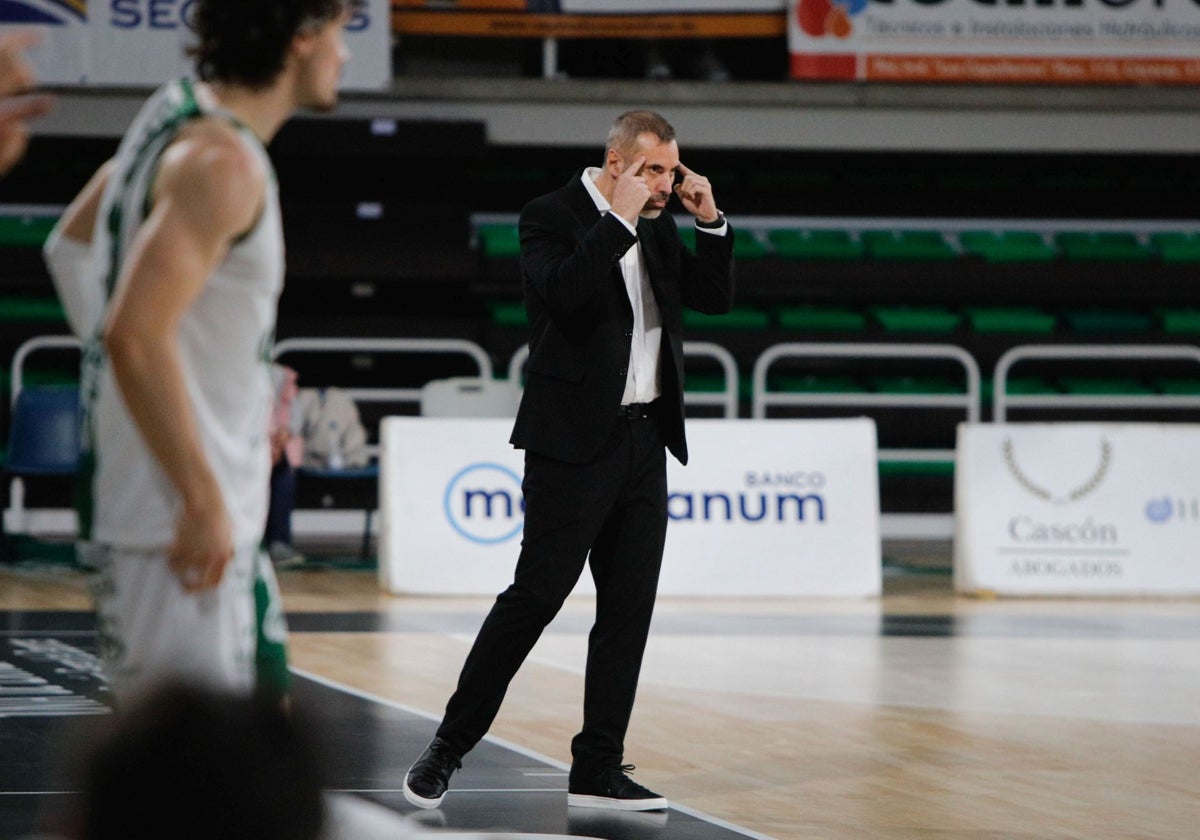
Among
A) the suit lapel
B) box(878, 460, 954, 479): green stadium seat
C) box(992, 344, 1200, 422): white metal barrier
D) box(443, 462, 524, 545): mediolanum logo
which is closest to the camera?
the suit lapel

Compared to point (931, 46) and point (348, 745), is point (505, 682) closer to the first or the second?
point (348, 745)

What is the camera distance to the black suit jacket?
4668mm

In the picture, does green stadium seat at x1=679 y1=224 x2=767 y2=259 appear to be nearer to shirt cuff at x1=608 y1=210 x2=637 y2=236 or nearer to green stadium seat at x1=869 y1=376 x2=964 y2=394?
green stadium seat at x1=869 y1=376 x2=964 y2=394

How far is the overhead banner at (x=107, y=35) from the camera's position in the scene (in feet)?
45.1

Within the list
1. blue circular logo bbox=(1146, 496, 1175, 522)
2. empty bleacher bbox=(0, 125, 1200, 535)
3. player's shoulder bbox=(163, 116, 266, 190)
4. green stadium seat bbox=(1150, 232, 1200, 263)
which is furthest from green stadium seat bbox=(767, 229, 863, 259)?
player's shoulder bbox=(163, 116, 266, 190)

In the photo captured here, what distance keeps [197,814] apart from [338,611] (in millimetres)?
8102

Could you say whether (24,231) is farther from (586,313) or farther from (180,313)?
(180,313)

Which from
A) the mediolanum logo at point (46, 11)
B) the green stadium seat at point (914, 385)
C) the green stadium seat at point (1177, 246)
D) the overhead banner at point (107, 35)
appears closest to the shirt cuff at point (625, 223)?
the overhead banner at point (107, 35)

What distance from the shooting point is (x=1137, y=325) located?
1574 cm

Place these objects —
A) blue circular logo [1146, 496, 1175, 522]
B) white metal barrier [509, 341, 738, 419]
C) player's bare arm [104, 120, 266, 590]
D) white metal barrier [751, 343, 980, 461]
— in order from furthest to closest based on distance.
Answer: white metal barrier [751, 343, 980, 461], white metal barrier [509, 341, 738, 419], blue circular logo [1146, 496, 1175, 522], player's bare arm [104, 120, 266, 590]

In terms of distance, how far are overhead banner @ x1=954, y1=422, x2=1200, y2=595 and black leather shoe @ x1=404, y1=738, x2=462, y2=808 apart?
22.4 ft

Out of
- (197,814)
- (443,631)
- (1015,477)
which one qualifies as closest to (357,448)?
(443,631)

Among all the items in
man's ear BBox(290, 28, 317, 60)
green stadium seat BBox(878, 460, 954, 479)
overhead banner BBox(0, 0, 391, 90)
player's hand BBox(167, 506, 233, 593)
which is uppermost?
overhead banner BBox(0, 0, 391, 90)

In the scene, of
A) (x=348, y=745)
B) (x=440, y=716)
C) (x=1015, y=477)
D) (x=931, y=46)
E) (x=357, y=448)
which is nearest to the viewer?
(x=348, y=745)
